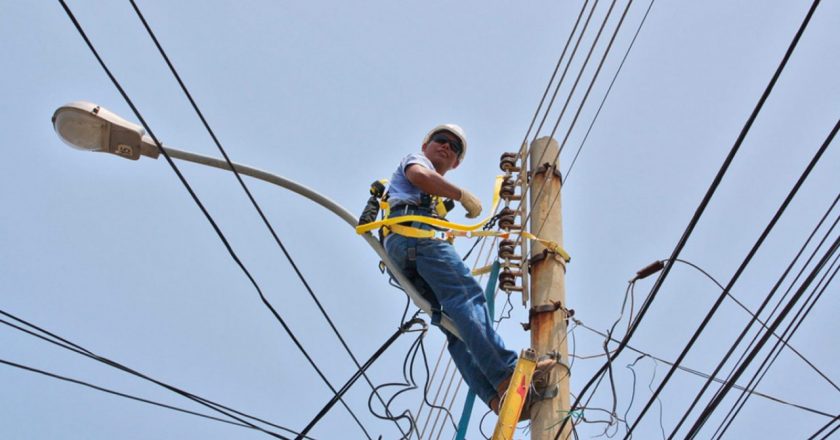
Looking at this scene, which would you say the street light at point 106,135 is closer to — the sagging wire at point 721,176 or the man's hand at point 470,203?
the man's hand at point 470,203

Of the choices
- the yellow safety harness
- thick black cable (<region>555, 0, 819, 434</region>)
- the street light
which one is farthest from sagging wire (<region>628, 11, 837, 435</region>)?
the street light

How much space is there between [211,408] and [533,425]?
178 centimetres

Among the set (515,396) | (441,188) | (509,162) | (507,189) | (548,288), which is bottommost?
(515,396)

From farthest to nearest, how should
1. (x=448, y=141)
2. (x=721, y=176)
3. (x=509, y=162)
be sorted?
(x=509, y=162)
(x=448, y=141)
(x=721, y=176)

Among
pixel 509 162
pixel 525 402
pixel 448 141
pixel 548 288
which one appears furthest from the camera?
pixel 509 162

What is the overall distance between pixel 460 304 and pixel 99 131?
2.09 metres

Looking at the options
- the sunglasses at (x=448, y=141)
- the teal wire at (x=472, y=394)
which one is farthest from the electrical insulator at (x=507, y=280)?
the sunglasses at (x=448, y=141)

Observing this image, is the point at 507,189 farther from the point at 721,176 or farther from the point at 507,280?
the point at 721,176

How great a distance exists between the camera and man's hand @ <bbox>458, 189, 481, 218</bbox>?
503 cm

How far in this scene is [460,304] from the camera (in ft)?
15.1

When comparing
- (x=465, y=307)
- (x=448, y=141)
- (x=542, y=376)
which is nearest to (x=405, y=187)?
(x=448, y=141)

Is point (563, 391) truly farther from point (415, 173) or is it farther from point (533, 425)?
point (415, 173)

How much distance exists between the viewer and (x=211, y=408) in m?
4.64

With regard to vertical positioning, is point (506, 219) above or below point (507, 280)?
above
